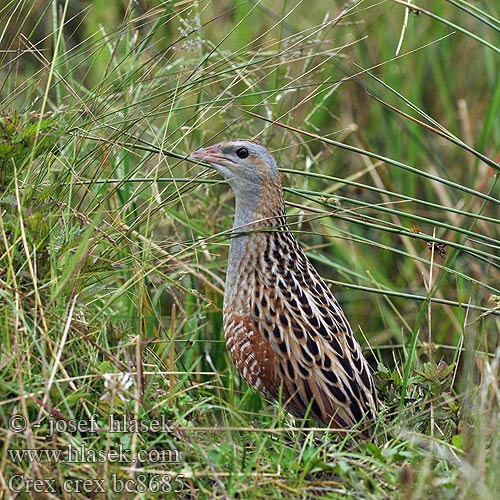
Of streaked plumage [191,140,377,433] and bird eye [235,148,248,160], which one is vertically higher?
bird eye [235,148,248,160]

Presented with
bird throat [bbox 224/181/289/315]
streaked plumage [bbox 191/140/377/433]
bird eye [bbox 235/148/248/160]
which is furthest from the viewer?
bird eye [bbox 235/148/248/160]

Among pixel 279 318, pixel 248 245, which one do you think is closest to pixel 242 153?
pixel 248 245

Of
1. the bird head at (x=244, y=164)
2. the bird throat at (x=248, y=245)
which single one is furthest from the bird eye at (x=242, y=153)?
the bird throat at (x=248, y=245)

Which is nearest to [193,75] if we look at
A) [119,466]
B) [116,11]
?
[119,466]

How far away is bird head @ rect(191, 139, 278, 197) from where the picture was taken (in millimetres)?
3932

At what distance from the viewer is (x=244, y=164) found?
3.96 meters

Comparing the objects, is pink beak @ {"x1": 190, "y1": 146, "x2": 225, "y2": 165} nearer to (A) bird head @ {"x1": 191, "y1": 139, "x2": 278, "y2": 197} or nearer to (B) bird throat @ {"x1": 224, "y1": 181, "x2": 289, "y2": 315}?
(A) bird head @ {"x1": 191, "y1": 139, "x2": 278, "y2": 197}

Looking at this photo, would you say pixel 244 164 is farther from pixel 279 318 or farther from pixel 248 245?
pixel 279 318

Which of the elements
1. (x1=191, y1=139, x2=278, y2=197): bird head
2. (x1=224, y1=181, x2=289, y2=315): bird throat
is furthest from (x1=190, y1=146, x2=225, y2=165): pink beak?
(x1=224, y1=181, x2=289, y2=315): bird throat

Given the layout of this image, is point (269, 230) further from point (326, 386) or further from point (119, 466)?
point (119, 466)

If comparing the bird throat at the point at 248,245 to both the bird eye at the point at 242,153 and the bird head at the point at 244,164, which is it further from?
the bird eye at the point at 242,153

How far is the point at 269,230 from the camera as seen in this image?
3617mm

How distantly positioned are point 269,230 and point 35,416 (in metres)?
1.11

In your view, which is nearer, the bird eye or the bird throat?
the bird throat
